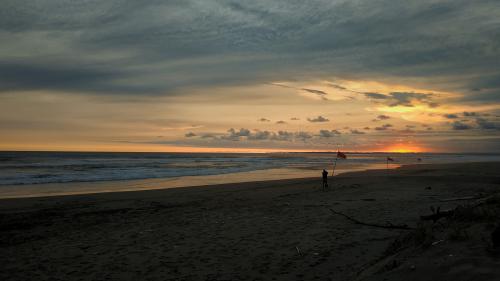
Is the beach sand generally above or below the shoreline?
above

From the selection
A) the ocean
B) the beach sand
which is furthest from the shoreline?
the beach sand

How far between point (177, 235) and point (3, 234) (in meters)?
5.47

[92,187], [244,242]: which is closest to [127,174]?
[92,187]

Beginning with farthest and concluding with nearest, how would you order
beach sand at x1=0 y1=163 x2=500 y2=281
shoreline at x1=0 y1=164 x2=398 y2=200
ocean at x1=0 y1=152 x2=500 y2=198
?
ocean at x1=0 y1=152 x2=500 y2=198 → shoreline at x1=0 y1=164 x2=398 y2=200 → beach sand at x1=0 y1=163 x2=500 y2=281

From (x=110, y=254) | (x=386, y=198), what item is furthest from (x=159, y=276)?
(x=386, y=198)

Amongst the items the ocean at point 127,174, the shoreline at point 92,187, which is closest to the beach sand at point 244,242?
the shoreline at point 92,187

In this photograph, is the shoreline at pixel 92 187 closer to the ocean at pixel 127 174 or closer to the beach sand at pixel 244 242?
the ocean at pixel 127 174

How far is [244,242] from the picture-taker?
10.2 meters

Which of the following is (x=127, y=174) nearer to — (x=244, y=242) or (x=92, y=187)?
(x=92, y=187)

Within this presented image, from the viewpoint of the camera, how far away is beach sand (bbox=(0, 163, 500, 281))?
19.0 feet

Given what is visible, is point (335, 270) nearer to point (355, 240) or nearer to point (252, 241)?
point (355, 240)

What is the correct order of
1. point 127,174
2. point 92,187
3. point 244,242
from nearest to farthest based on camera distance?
point 244,242, point 92,187, point 127,174

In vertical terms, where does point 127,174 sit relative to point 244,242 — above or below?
below

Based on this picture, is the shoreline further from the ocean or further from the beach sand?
the beach sand
